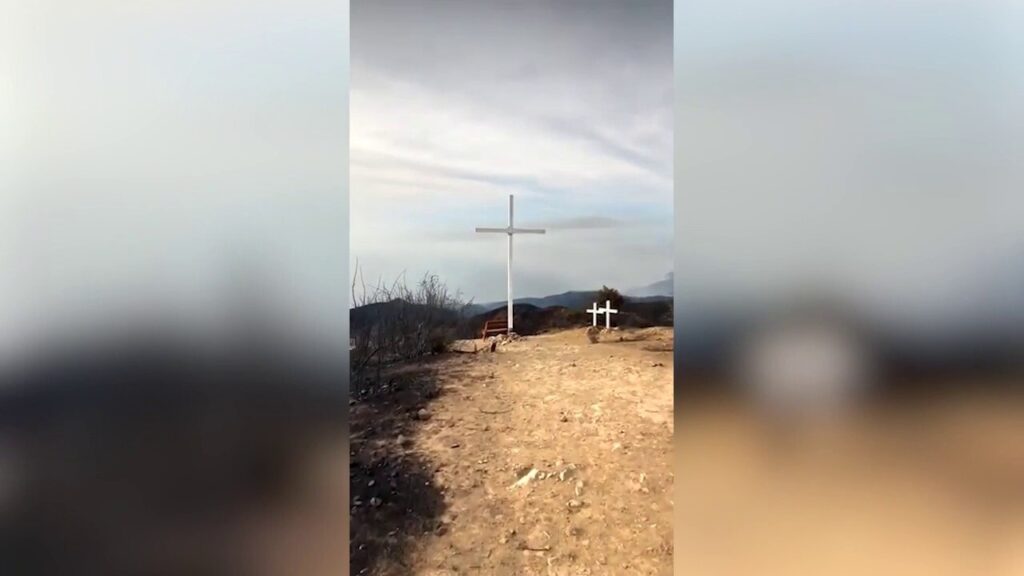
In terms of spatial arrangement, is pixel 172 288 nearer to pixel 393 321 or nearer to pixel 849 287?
pixel 393 321

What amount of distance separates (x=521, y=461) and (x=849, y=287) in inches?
49.9

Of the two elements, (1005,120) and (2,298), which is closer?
(2,298)

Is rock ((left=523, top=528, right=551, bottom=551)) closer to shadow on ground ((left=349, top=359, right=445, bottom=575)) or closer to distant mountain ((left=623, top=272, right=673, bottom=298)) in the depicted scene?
shadow on ground ((left=349, top=359, right=445, bottom=575))

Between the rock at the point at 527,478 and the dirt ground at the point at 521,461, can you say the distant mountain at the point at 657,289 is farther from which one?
the rock at the point at 527,478

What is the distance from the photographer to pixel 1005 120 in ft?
5.99

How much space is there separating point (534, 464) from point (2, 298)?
1834 mm

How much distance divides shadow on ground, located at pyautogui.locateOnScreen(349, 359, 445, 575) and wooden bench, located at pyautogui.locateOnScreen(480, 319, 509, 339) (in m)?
0.23

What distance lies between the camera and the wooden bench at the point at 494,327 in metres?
1.85

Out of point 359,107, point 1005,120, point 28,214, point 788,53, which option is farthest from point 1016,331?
point 28,214

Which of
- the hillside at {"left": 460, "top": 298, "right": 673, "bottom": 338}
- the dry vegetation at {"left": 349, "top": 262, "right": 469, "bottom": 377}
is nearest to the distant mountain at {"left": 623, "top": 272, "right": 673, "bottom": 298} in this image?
the hillside at {"left": 460, "top": 298, "right": 673, "bottom": 338}

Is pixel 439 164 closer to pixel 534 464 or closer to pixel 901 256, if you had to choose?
pixel 534 464

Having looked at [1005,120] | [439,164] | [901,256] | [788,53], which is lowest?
[901,256]

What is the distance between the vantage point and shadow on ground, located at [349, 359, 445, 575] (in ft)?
Answer: 5.58

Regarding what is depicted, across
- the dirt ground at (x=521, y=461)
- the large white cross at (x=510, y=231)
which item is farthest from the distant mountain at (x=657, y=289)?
the large white cross at (x=510, y=231)
